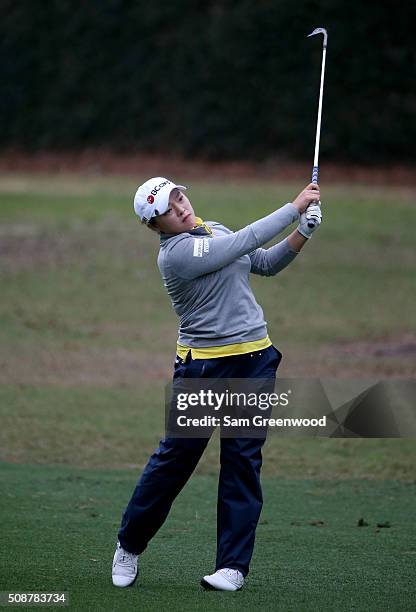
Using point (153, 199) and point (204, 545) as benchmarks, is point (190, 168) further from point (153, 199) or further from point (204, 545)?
point (153, 199)

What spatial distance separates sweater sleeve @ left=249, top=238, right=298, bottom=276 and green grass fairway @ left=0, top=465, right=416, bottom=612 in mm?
1550

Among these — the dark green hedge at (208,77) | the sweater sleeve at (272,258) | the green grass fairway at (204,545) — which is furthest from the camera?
the dark green hedge at (208,77)

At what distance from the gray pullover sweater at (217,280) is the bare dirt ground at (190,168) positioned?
26067 mm

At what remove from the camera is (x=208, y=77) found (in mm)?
34719

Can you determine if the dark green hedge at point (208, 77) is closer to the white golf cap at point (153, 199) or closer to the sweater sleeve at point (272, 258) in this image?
the sweater sleeve at point (272, 258)

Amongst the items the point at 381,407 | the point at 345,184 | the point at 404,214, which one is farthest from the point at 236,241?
the point at 345,184

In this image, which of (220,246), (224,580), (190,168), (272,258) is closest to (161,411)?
(272,258)

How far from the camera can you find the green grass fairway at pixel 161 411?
6242mm

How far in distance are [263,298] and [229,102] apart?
16.5m

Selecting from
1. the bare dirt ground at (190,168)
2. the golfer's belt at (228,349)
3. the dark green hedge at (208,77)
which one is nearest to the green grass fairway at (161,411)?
the golfer's belt at (228,349)

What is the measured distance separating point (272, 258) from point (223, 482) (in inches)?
45.0

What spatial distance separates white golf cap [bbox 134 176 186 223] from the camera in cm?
592

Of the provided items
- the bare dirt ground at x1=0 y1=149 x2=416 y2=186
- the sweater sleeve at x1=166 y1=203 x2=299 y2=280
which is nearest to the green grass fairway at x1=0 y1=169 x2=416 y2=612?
the sweater sleeve at x1=166 y1=203 x2=299 y2=280

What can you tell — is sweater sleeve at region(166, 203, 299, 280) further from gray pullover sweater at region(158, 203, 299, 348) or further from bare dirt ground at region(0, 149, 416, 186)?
bare dirt ground at region(0, 149, 416, 186)
